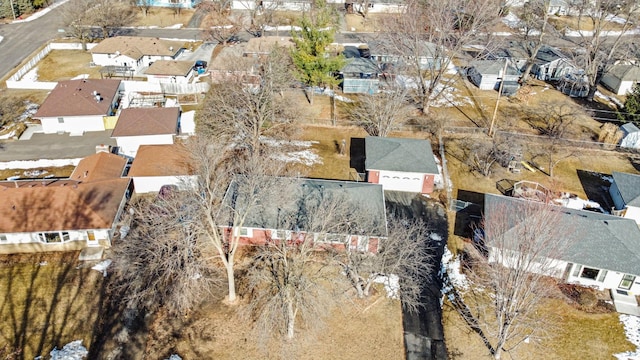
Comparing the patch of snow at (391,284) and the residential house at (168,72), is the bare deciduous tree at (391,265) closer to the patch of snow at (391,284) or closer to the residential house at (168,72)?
the patch of snow at (391,284)

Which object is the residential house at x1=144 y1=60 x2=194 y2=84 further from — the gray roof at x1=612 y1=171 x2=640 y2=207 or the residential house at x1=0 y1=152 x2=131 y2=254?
the gray roof at x1=612 y1=171 x2=640 y2=207

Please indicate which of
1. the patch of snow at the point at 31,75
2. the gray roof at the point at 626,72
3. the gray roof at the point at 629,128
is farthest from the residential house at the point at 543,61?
the patch of snow at the point at 31,75

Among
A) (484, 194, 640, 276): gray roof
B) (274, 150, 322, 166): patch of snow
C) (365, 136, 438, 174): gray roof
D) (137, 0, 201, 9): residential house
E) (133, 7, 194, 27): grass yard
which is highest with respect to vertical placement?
(137, 0, 201, 9): residential house

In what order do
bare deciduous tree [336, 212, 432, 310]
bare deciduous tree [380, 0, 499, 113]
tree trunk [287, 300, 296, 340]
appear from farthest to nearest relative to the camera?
bare deciduous tree [380, 0, 499, 113], bare deciduous tree [336, 212, 432, 310], tree trunk [287, 300, 296, 340]

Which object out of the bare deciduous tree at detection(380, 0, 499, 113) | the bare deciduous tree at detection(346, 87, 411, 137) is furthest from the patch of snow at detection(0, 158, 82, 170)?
the bare deciduous tree at detection(380, 0, 499, 113)

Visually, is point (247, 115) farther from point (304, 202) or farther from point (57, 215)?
point (57, 215)

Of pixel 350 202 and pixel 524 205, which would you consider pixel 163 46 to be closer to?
pixel 350 202

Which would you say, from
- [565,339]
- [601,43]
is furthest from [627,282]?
[601,43]
